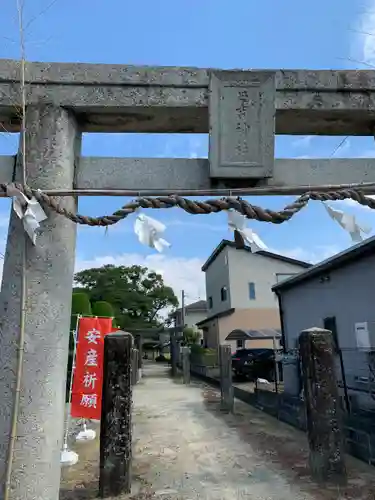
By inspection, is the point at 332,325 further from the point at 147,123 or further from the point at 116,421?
the point at 147,123

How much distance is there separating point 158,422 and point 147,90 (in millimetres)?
9102

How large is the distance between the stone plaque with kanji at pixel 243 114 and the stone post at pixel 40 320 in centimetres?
122

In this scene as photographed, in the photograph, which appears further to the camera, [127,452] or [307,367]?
[307,367]

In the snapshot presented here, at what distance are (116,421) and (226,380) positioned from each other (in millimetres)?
6915

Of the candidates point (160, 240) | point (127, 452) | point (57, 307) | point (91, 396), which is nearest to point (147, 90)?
A: point (160, 240)

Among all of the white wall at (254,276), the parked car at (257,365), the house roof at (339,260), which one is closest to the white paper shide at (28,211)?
the house roof at (339,260)

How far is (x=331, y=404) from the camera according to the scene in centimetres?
565

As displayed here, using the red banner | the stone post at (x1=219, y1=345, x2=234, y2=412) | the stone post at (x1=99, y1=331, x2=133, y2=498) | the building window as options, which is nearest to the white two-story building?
the stone post at (x1=219, y1=345, x2=234, y2=412)

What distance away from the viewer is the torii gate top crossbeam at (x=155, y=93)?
3152mm

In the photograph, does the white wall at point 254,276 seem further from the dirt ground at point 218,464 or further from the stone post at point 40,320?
the stone post at point 40,320

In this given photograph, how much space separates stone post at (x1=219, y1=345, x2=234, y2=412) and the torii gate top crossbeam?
967 cm

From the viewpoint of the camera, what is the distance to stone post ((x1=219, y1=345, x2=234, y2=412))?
11.5 metres

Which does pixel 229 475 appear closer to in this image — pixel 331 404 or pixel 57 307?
pixel 331 404

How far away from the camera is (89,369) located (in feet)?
26.2
